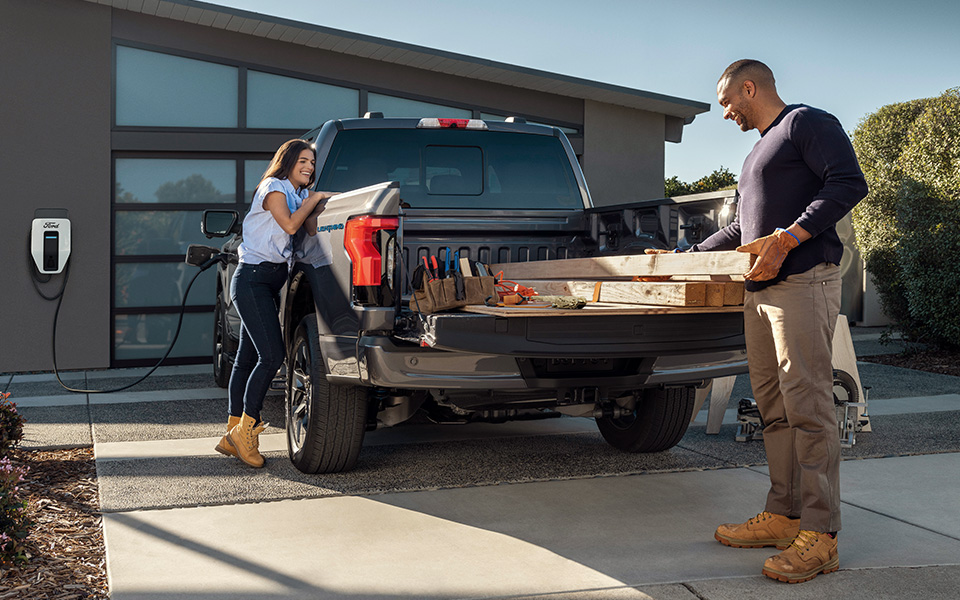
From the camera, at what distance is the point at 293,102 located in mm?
10977

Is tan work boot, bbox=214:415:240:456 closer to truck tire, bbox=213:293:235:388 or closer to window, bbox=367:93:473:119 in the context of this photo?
truck tire, bbox=213:293:235:388

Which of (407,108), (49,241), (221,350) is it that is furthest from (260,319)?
(407,108)

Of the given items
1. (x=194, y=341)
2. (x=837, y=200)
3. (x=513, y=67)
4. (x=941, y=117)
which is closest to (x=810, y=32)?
(x=941, y=117)

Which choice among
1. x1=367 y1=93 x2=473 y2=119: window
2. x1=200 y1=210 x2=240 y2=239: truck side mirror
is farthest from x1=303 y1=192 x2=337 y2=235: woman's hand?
x1=367 y1=93 x2=473 y2=119: window

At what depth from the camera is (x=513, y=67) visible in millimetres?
11133

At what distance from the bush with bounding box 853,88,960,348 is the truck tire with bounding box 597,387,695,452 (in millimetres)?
6932

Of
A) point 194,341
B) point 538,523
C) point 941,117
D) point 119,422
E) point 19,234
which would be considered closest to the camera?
point 538,523

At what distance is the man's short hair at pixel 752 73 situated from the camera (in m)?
3.71

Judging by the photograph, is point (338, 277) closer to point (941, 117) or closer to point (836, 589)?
point (836, 589)

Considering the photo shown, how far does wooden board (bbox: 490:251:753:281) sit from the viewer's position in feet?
11.8

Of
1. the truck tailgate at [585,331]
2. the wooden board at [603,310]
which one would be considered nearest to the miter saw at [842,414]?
the truck tailgate at [585,331]

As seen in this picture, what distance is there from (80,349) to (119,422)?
365 cm

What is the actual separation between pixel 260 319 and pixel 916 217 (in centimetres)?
925

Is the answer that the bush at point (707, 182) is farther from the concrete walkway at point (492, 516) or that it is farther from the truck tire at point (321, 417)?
the truck tire at point (321, 417)
